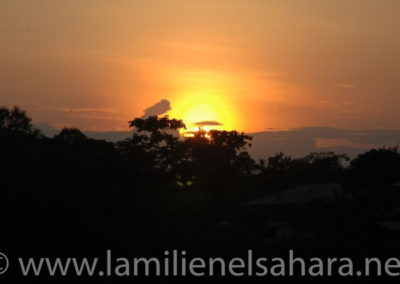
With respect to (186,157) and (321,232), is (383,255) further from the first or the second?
(186,157)

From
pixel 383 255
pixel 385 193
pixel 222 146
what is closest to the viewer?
pixel 383 255

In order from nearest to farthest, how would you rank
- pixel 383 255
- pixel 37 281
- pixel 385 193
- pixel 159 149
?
pixel 37 281
pixel 383 255
pixel 385 193
pixel 159 149

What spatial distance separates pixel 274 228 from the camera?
37.8m

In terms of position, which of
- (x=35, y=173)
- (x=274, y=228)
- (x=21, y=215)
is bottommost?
(x=274, y=228)

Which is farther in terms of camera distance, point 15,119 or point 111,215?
point 15,119

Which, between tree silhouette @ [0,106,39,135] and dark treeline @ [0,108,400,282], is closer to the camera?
dark treeline @ [0,108,400,282]

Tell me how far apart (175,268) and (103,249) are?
251cm

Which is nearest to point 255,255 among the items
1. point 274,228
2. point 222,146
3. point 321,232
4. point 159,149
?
point 321,232

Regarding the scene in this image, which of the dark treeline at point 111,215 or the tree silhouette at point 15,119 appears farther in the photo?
the tree silhouette at point 15,119

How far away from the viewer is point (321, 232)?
30484 millimetres

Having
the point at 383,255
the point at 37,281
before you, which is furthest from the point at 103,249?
the point at 383,255

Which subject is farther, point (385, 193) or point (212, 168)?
point (212, 168)

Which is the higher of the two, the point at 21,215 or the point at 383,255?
the point at 21,215

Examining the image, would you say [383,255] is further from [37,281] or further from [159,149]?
[159,149]
